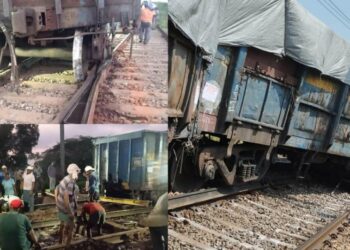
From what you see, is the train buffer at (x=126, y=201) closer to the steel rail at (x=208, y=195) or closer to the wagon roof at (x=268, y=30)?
the wagon roof at (x=268, y=30)

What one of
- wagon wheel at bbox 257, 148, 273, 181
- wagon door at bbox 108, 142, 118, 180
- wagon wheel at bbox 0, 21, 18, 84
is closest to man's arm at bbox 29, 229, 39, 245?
wagon door at bbox 108, 142, 118, 180

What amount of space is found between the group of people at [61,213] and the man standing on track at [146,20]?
70 cm

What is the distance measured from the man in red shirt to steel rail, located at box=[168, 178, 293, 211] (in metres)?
3.66

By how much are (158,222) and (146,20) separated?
0.99 metres

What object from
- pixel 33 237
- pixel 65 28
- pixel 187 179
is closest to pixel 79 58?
pixel 65 28

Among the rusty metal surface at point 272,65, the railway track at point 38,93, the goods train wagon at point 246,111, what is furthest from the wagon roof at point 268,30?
the railway track at point 38,93

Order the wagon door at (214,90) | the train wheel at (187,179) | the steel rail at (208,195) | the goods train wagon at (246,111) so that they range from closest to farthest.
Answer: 1. the goods train wagon at (246,111)
2. the wagon door at (214,90)
3. the steel rail at (208,195)
4. the train wheel at (187,179)

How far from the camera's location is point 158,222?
2334 millimetres

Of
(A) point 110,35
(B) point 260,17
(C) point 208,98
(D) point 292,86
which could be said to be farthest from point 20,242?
(D) point 292,86

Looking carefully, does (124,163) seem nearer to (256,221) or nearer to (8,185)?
(8,185)

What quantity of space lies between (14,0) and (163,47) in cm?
72

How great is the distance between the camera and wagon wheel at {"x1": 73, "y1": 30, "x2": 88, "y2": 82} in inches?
89.8

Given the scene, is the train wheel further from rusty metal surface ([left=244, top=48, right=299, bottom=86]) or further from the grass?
the grass

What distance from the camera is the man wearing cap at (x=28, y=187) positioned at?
2197mm
